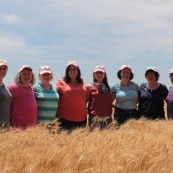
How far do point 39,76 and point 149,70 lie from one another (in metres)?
2.21

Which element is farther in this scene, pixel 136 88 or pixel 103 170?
pixel 136 88

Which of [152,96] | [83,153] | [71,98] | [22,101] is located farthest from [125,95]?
[83,153]

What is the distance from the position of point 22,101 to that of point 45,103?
44 centimetres

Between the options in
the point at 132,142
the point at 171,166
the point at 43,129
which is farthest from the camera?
the point at 43,129

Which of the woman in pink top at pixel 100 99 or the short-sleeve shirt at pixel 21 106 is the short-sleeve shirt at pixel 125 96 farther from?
the short-sleeve shirt at pixel 21 106

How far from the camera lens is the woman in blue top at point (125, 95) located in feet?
23.0

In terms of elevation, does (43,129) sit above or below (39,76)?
below

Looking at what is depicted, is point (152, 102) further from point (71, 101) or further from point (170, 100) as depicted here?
point (71, 101)

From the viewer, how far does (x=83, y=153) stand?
3949mm

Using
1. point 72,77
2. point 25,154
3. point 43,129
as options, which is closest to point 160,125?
point 72,77

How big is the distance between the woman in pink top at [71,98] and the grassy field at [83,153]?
118 cm

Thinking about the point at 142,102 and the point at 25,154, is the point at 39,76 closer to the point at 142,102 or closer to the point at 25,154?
the point at 142,102

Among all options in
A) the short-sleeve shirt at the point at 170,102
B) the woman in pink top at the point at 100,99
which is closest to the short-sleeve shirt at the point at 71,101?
the woman in pink top at the point at 100,99

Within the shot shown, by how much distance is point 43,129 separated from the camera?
5320 millimetres
